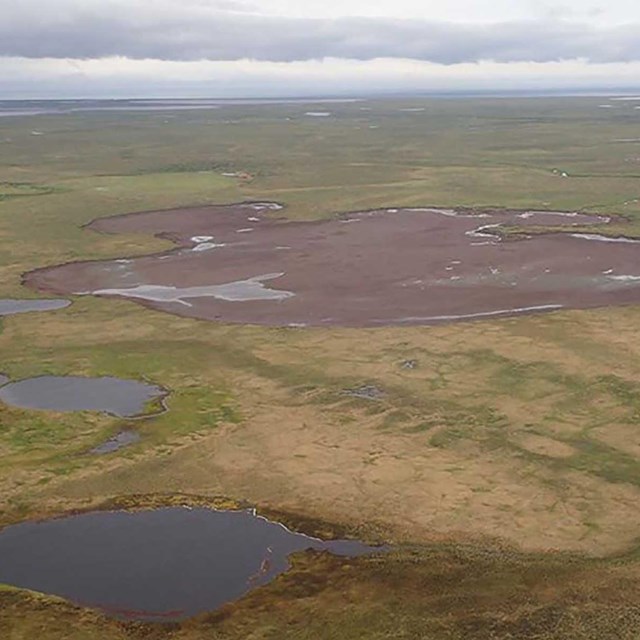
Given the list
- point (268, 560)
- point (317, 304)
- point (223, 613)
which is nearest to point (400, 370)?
point (317, 304)

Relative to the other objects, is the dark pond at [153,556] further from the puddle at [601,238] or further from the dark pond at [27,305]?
the puddle at [601,238]

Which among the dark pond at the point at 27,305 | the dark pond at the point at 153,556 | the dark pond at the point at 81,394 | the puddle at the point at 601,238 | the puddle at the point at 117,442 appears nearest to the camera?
the dark pond at the point at 153,556

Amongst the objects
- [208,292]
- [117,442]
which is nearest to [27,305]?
[208,292]

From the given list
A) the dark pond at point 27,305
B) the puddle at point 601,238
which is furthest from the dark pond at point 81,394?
the puddle at point 601,238

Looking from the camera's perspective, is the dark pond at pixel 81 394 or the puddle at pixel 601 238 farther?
the puddle at pixel 601 238

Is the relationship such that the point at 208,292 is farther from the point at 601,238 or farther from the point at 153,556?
the point at 601,238

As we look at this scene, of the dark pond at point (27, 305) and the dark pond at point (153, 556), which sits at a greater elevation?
the dark pond at point (27, 305)
